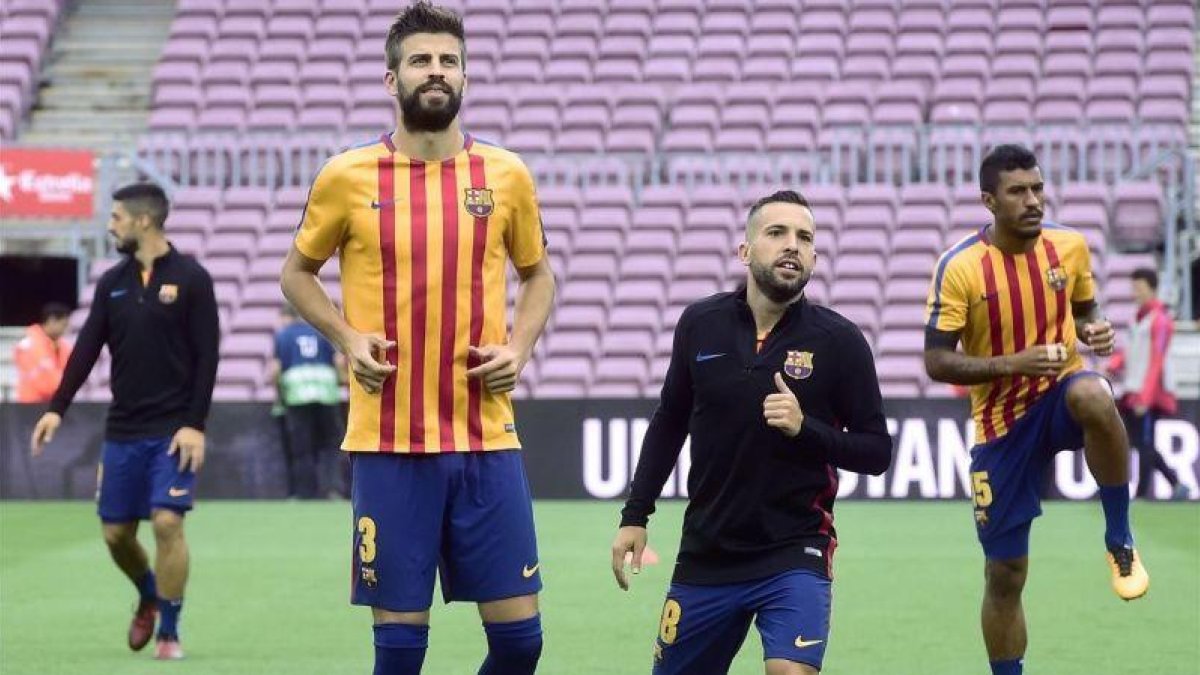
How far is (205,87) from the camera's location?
25.6m

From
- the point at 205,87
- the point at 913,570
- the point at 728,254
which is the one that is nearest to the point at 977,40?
the point at 728,254

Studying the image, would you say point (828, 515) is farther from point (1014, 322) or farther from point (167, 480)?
point (167, 480)

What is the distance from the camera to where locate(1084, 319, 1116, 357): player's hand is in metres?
7.59

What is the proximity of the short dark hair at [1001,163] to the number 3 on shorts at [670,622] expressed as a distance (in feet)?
7.04

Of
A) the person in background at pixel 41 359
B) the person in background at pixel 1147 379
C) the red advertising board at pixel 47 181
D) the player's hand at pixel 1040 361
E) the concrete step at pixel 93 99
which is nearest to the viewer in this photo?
the player's hand at pixel 1040 361

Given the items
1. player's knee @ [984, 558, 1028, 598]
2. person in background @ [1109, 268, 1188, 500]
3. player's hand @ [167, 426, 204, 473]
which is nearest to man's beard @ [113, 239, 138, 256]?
player's hand @ [167, 426, 204, 473]

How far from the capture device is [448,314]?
6.18 meters

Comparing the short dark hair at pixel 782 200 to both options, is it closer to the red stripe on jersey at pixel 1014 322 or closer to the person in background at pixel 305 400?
the red stripe on jersey at pixel 1014 322

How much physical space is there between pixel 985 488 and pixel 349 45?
19004 mm

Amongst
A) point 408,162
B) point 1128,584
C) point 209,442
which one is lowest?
point 209,442

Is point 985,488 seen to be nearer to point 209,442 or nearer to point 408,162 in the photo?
point 408,162

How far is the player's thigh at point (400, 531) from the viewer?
243 inches

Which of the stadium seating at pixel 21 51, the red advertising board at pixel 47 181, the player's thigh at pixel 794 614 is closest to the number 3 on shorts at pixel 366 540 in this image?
the player's thigh at pixel 794 614

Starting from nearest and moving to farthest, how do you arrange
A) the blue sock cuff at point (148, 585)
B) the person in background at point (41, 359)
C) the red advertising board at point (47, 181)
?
the blue sock cuff at point (148, 585)
the person in background at point (41, 359)
the red advertising board at point (47, 181)
